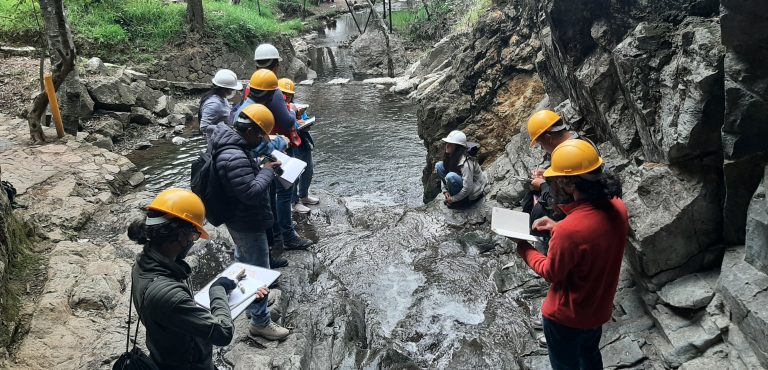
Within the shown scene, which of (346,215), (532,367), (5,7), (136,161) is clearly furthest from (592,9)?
(5,7)

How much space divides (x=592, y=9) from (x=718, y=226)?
2.60 meters

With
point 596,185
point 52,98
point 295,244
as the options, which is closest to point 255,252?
point 295,244

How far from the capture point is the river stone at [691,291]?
385 cm

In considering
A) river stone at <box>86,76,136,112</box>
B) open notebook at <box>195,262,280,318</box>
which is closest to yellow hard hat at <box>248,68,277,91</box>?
open notebook at <box>195,262,280,318</box>

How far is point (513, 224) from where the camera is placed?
3.66 metres

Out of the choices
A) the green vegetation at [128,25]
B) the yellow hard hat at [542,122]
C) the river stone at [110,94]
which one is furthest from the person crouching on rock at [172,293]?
the green vegetation at [128,25]

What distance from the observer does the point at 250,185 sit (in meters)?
4.16

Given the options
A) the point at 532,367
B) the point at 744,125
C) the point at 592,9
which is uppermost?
the point at 592,9

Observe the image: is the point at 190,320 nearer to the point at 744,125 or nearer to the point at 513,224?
the point at 513,224

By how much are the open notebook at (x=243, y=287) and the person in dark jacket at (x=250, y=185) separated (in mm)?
432

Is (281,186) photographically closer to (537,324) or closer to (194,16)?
(537,324)

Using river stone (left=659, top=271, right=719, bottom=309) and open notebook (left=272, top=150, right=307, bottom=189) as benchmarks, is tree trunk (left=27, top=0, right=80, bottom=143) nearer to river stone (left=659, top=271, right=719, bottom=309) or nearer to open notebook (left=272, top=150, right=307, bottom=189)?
open notebook (left=272, top=150, right=307, bottom=189)

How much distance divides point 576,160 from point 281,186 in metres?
3.73

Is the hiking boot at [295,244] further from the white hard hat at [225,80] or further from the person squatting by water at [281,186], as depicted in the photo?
the white hard hat at [225,80]
